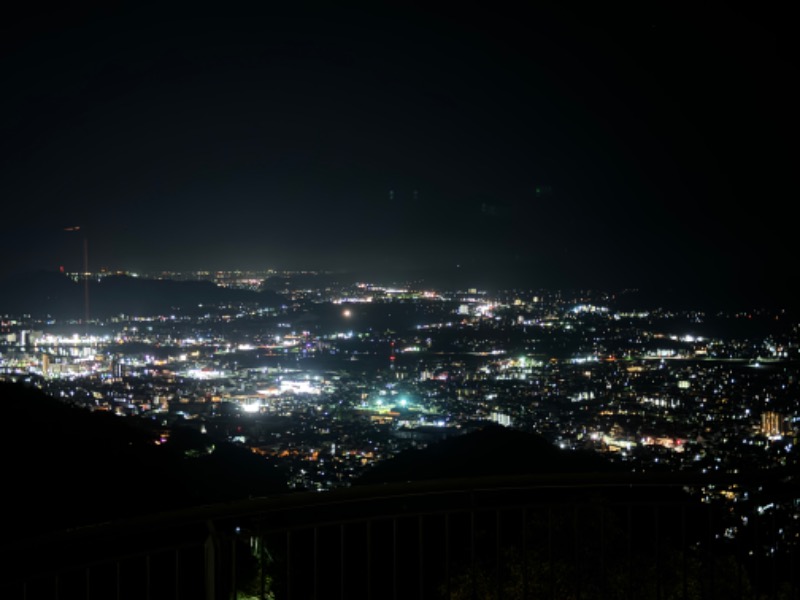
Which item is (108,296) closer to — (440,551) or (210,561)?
(440,551)

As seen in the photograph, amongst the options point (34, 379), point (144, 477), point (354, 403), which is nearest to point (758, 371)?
point (354, 403)

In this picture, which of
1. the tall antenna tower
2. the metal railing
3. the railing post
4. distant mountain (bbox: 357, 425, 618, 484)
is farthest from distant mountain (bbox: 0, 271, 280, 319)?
the railing post

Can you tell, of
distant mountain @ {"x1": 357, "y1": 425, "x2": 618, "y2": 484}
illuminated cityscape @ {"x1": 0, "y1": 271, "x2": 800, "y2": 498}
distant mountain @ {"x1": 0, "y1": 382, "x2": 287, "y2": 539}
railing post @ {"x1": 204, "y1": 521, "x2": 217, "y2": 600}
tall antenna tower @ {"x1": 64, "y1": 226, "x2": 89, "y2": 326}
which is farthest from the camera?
tall antenna tower @ {"x1": 64, "y1": 226, "x2": 89, "y2": 326}

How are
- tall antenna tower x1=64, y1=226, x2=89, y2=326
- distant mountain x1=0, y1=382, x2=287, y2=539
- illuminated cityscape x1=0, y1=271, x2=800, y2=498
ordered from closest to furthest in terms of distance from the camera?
distant mountain x1=0, y1=382, x2=287, y2=539, illuminated cityscape x1=0, y1=271, x2=800, y2=498, tall antenna tower x1=64, y1=226, x2=89, y2=326

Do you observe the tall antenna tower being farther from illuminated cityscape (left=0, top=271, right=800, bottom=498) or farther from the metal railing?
the metal railing

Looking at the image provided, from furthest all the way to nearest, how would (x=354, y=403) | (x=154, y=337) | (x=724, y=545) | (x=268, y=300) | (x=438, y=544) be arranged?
(x=268, y=300) < (x=154, y=337) < (x=354, y=403) < (x=438, y=544) < (x=724, y=545)

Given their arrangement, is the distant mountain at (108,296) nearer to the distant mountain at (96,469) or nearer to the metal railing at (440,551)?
the distant mountain at (96,469)

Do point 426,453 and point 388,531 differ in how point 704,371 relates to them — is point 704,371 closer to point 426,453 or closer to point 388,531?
point 426,453
